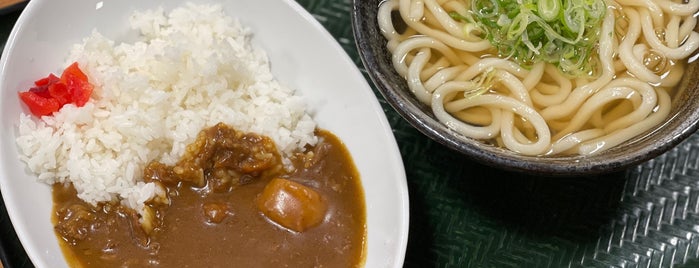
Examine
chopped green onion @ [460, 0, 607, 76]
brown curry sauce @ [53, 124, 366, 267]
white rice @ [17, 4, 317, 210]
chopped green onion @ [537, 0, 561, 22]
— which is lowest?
brown curry sauce @ [53, 124, 366, 267]

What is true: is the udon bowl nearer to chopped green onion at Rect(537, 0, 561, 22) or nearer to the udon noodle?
the udon noodle

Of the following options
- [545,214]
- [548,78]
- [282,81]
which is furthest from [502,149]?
[282,81]

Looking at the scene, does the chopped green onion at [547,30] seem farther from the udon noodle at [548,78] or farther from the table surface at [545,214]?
the table surface at [545,214]

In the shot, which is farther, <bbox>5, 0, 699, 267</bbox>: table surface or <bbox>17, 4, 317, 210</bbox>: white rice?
<bbox>5, 0, 699, 267</bbox>: table surface

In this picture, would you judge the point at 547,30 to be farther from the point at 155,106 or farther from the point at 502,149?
the point at 155,106

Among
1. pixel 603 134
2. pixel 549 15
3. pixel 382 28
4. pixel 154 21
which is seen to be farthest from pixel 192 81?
pixel 603 134

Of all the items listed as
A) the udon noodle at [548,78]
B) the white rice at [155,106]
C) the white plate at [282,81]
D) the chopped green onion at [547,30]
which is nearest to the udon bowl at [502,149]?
the udon noodle at [548,78]

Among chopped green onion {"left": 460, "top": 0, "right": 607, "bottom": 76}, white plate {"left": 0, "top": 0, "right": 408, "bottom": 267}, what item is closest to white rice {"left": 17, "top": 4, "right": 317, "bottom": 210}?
white plate {"left": 0, "top": 0, "right": 408, "bottom": 267}
